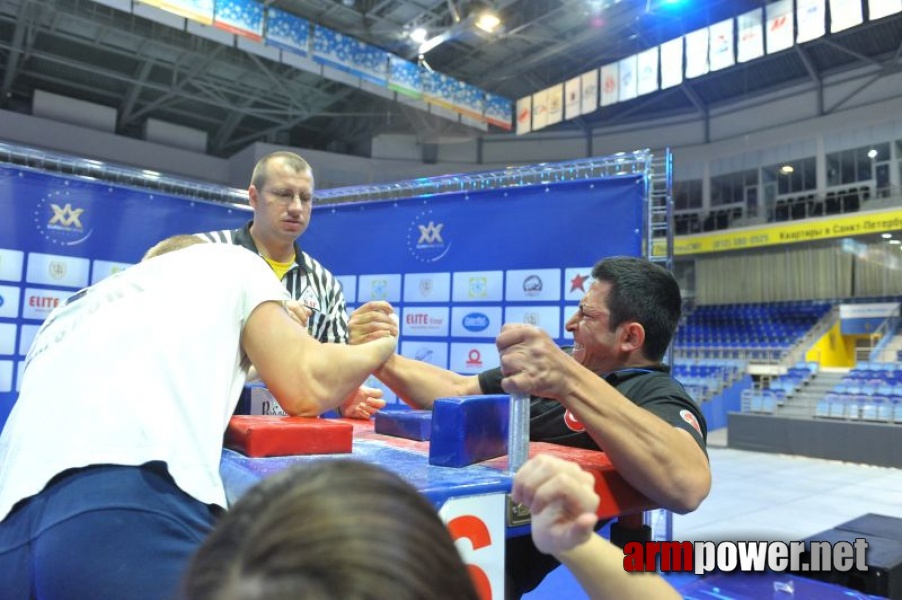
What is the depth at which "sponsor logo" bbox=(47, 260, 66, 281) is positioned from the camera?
4168 millimetres

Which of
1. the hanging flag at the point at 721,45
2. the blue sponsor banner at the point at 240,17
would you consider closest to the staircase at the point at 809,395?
the hanging flag at the point at 721,45

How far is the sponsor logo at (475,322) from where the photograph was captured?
4.02m

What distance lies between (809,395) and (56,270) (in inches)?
430

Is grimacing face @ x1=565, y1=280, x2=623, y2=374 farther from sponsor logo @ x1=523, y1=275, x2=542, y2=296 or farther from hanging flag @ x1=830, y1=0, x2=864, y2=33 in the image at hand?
hanging flag @ x1=830, y1=0, x2=864, y2=33

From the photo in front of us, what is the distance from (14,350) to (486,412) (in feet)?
13.4

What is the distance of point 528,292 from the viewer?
12.4 feet

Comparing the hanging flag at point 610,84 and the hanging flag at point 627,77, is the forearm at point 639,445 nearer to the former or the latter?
the hanging flag at point 627,77

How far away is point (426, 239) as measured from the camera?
169 inches

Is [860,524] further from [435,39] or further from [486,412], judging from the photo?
[435,39]

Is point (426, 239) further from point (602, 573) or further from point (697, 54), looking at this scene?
point (697, 54)

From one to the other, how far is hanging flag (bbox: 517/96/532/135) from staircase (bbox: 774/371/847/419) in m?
7.84

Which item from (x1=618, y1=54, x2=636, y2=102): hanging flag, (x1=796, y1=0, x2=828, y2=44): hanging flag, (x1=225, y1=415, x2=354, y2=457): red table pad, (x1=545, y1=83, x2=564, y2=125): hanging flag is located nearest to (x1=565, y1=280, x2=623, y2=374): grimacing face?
(x1=225, y1=415, x2=354, y2=457): red table pad

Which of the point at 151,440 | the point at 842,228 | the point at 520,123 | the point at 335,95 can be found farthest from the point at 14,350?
the point at 842,228

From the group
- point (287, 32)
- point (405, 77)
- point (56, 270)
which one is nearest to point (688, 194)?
point (405, 77)
